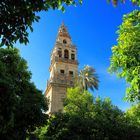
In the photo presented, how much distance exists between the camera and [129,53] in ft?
44.5

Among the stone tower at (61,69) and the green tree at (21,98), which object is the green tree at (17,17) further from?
the stone tower at (61,69)

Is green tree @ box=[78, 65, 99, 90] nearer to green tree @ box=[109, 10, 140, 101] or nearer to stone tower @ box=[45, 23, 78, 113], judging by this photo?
stone tower @ box=[45, 23, 78, 113]

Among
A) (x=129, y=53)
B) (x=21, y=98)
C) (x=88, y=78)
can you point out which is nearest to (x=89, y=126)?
(x=21, y=98)

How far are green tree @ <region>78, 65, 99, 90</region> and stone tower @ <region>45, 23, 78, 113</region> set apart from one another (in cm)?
209

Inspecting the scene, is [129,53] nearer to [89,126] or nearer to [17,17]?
[17,17]

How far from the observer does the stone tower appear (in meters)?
51.1

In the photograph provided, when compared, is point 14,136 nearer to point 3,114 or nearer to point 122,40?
point 3,114

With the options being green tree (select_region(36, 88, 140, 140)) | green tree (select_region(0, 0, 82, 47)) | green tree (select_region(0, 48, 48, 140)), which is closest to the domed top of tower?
green tree (select_region(36, 88, 140, 140))

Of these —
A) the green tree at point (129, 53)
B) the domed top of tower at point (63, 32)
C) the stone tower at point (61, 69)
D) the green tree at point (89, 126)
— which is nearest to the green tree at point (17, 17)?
the green tree at point (129, 53)

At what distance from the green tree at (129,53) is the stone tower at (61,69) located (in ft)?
114

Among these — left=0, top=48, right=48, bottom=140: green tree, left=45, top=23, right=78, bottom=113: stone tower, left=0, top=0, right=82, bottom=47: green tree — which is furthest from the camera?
left=45, top=23, right=78, bottom=113: stone tower

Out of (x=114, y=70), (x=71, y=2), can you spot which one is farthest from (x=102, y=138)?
(x=71, y=2)

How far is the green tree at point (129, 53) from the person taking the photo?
13.4 metres

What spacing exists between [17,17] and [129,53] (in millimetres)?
6884
